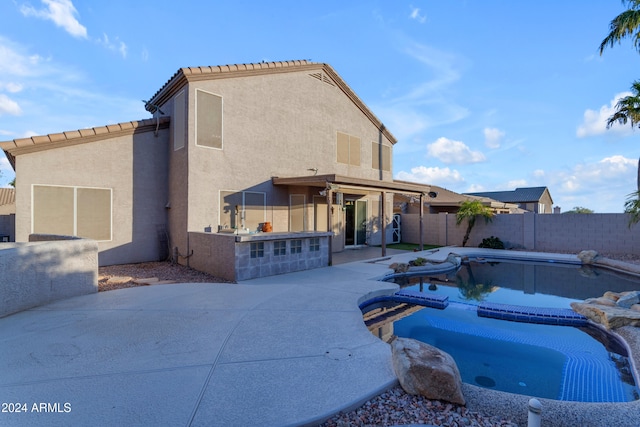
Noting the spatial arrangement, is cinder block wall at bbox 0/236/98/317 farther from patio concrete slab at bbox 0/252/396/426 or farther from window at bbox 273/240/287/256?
window at bbox 273/240/287/256

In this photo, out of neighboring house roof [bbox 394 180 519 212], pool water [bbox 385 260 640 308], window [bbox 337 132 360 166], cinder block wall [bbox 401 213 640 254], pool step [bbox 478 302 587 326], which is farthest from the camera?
neighboring house roof [bbox 394 180 519 212]

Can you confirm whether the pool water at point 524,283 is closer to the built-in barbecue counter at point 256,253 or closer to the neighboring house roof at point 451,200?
the built-in barbecue counter at point 256,253

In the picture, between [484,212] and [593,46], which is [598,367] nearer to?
[484,212]

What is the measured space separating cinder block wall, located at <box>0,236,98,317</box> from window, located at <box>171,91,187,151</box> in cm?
515

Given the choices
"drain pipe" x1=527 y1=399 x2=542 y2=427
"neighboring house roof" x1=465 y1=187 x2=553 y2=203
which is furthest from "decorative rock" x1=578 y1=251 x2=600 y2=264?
"neighboring house roof" x1=465 y1=187 x2=553 y2=203

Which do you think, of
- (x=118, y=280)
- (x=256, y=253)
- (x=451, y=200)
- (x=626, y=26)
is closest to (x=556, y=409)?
(x=256, y=253)

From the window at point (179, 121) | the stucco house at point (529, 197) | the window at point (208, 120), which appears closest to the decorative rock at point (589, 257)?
the window at point (208, 120)

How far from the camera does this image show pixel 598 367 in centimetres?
481

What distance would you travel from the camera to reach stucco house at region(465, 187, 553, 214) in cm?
3936

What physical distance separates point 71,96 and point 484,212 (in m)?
21.1

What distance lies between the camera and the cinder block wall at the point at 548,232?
15430 millimetres

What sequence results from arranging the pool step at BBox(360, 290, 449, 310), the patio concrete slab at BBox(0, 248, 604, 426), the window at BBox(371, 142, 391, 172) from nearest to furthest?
1. the patio concrete slab at BBox(0, 248, 604, 426)
2. the pool step at BBox(360, 290, 449, 310)
3. the window at BBox(371, 142, 391, 172)

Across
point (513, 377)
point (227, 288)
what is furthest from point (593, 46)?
point (227, 288)

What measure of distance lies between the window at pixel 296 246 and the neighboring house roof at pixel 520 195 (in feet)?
112
